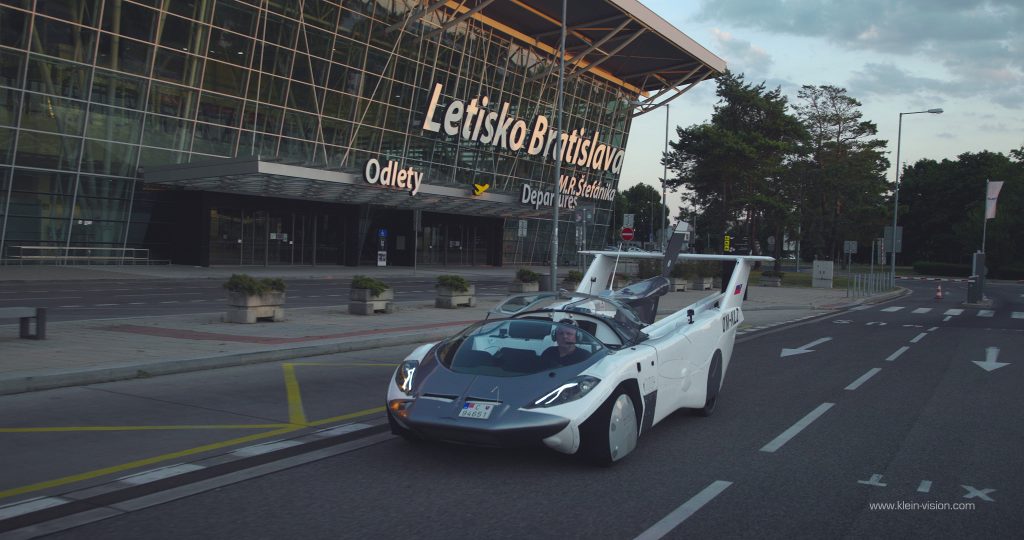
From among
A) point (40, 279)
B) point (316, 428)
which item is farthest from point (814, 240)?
point (316, 428)

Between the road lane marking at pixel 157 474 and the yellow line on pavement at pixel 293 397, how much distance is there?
1.75 metres

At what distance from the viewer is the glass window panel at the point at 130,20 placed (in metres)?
34.3

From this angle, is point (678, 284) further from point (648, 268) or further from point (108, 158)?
point (108, 158)

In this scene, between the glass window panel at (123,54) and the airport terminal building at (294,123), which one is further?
→ the glass window panel at (123,54)

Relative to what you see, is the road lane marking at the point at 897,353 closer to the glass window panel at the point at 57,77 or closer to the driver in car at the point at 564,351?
the driver in car at the point at 564,351

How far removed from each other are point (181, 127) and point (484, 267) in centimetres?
2445

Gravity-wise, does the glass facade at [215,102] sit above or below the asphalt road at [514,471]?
above

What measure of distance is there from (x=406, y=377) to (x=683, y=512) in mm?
2510

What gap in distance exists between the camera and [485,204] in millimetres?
48531


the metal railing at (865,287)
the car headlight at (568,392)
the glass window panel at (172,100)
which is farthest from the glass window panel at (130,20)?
the car headlight at (568,392)

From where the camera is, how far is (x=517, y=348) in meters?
6.57

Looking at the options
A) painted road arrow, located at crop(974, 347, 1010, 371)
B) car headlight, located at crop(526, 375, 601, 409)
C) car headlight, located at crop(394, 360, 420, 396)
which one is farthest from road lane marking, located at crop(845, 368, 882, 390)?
car headlight, located at crop(394, 360, 420, 396)

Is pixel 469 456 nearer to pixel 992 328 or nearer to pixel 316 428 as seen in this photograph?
pixel 316 428

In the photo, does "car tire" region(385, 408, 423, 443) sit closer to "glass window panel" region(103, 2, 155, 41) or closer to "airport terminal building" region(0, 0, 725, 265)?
"airport terminal building" region(0, 0, 725, 265)
